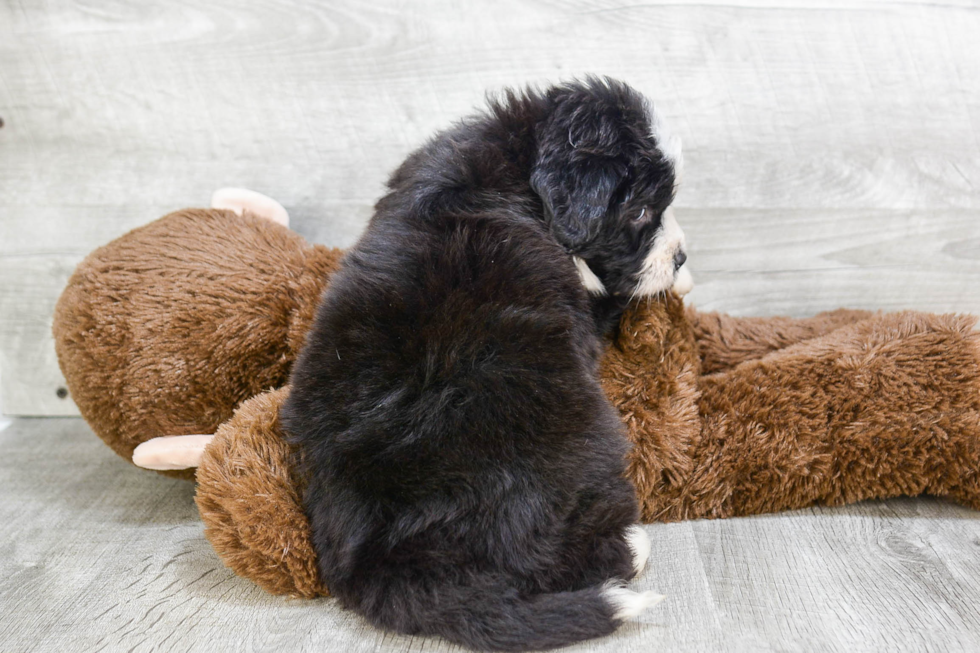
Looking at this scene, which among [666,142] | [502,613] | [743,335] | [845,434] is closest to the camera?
[502,613]

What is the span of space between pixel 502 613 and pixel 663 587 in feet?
1.11

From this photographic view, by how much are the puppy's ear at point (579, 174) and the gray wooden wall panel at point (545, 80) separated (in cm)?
66

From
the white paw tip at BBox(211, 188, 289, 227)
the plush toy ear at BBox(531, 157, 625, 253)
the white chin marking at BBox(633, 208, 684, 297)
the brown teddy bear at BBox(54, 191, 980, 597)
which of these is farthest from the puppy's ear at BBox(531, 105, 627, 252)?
the white paw tip at BBox(211, 188, 289, 227)

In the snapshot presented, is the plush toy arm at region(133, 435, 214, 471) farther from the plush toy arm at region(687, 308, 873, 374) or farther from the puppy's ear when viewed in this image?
the plush toy arm at region(687, 308, 873, 374)

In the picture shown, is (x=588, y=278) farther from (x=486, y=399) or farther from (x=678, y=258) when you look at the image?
(x=486, y=399)

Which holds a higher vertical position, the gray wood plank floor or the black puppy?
the black puppy

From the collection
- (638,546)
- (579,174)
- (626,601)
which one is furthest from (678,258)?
(626,601)

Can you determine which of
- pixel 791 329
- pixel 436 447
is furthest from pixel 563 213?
pixel 791 329

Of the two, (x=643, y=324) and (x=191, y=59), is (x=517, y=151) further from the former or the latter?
(x=191, y=59)

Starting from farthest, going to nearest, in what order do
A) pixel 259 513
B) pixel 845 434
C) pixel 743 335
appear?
pixel 743 335 < pixel 845 434 < pixel 259 513

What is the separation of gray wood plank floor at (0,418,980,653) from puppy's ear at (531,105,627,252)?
2.17 ft

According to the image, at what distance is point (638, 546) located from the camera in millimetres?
1391

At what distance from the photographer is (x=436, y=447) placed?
4.20ft

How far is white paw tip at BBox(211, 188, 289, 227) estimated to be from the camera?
1.99m
